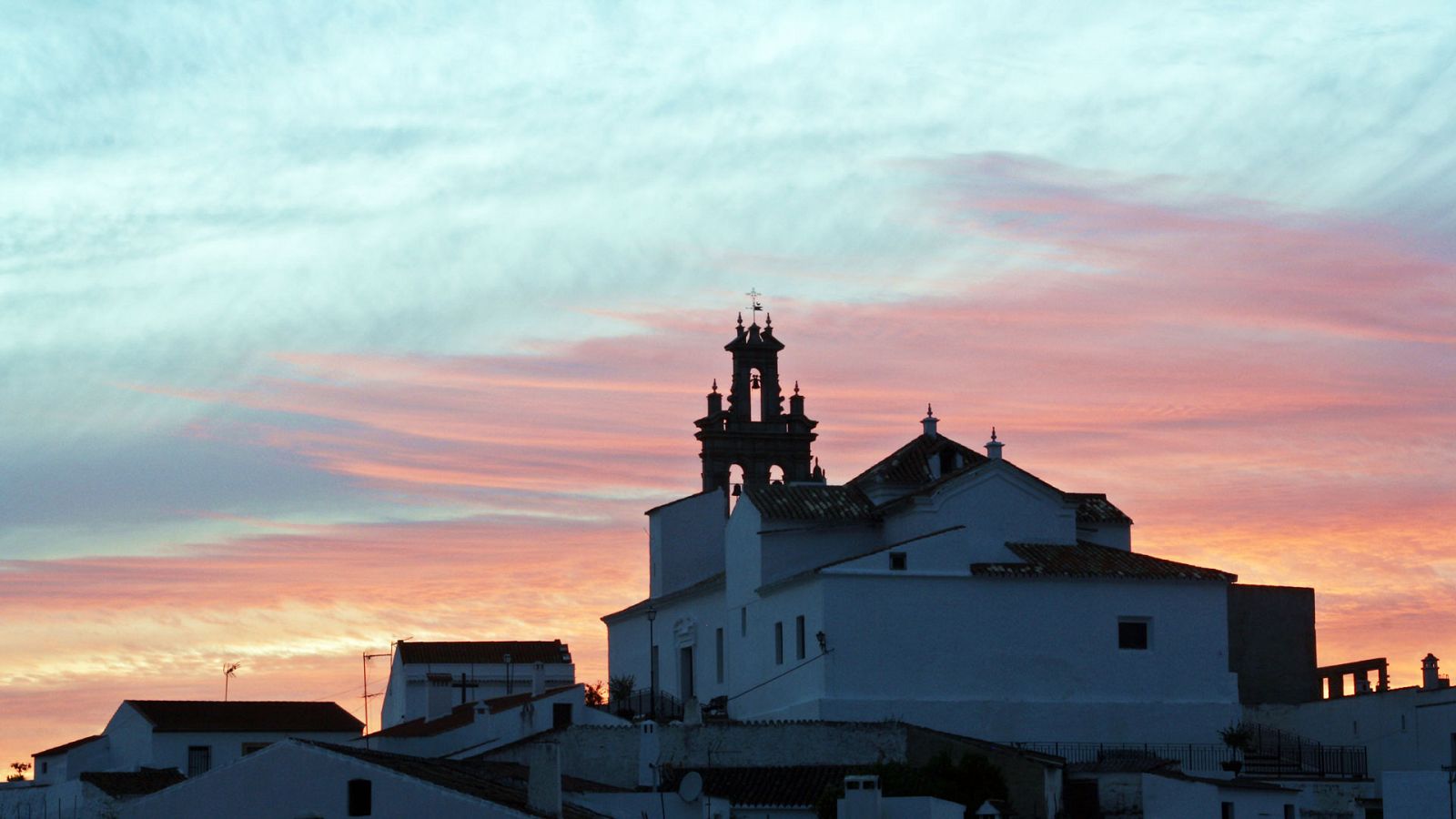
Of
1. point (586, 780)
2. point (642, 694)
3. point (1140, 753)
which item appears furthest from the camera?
point (642, 694)

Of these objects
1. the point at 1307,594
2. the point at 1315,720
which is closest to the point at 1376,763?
the point at 1315,720

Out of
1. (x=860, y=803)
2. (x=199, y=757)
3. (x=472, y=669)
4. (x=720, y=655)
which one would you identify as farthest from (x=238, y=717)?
(x=860, y=803)

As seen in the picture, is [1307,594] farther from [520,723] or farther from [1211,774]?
[520,723]

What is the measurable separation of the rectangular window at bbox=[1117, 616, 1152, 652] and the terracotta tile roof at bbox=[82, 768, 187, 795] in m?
20.9

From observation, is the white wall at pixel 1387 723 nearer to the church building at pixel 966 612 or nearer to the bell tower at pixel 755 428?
the church building at pixel 966 612

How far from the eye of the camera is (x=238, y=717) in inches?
2515

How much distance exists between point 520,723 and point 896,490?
35.3 ft

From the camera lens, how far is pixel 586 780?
1810 inches

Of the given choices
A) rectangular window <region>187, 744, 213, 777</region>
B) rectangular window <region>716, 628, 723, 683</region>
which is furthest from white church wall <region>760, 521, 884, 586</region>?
rectangular window <region>187, 744, 213, 777</region>

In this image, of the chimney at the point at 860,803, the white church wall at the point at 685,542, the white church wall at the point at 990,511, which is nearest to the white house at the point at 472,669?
the white church wall at the point at 685,542

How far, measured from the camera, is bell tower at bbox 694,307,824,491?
6906 cm

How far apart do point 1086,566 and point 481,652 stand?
2764 cm

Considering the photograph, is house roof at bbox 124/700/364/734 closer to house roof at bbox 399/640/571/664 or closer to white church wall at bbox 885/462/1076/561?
house roof at bbox 399/640/571/664

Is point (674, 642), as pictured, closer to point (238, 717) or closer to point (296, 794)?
point (238, 717)
